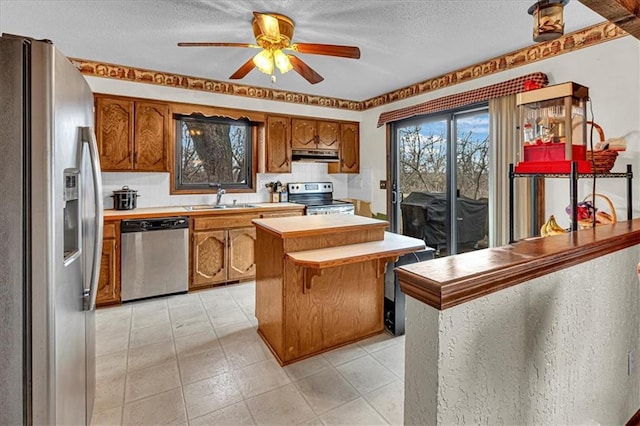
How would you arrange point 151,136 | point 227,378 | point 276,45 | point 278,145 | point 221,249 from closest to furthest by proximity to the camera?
point 227,378 < point 276,45 < point 151,136 < point 221,249 < point 278,145

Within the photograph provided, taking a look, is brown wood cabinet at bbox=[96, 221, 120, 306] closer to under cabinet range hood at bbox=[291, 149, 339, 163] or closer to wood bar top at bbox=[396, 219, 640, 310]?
under cabinet range hood at bbox=[291, 149, 339, 163]

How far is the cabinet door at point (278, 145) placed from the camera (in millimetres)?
4496

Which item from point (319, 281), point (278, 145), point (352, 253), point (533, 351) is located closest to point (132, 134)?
point (278, 145)

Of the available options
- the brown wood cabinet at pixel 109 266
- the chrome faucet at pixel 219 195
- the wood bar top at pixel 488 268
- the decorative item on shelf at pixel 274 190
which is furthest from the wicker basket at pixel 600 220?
the brown wood cabinet at pixel 109 266

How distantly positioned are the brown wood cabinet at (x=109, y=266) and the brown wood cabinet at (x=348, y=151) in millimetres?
3106

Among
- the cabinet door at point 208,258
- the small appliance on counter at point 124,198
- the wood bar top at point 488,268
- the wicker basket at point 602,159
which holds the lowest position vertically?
the cabinet door at point 208,258

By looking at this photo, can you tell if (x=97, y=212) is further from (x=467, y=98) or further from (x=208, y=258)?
(x=467, y=98)

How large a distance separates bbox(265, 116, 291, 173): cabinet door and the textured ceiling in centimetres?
104

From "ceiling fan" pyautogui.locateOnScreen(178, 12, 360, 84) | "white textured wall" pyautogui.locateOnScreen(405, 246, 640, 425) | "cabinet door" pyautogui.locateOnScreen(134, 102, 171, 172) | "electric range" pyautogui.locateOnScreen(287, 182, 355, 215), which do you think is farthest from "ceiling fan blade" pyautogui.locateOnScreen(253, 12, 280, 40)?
"electric range" pyautogui.locateOnScreen(287, 182, 355, 215)

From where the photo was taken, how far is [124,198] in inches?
142

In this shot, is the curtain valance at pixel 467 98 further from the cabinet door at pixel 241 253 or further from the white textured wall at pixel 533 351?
the cabinet door at pixel 241 253

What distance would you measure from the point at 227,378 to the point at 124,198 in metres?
2.45

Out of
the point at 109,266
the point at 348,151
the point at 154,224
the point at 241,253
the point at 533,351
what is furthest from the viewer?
the point at 348,151

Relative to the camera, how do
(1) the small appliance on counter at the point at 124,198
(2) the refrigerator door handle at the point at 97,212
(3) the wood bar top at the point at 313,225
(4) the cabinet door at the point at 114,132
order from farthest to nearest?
1. (1) the small appliance on counter at the point at 124,198
2. (4) the cabinet door at the point at 114,132
3. (3) the wood bar top at the point at 313,225
4. (2) the refrigerator door handle at the point at 97,212
